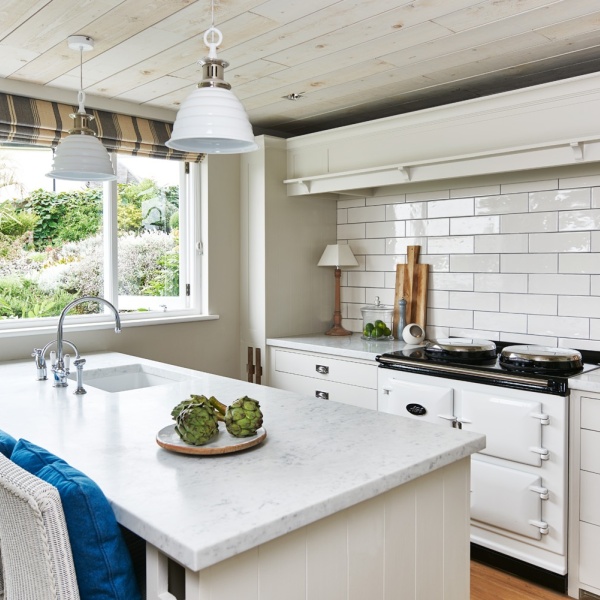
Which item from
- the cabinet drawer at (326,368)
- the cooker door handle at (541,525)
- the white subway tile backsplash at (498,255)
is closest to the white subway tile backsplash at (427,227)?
the white subway tile backsplash at (498,255)

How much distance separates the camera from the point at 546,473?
8.51 ft

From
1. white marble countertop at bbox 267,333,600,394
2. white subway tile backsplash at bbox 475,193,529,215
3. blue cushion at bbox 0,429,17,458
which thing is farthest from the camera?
white marble countertop at bbox 267,333,600,394

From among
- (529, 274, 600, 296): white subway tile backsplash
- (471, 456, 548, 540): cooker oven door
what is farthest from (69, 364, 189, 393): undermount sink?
(529, 274, 600, 296): white subway tile backsplash

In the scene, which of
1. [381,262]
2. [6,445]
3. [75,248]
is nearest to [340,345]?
[381,262]

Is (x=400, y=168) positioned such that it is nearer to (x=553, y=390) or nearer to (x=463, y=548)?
(x=553, y=390)

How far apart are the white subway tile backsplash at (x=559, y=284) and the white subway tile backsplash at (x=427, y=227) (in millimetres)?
626

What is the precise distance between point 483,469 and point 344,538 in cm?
159

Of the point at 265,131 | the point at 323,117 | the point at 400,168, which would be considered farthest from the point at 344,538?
the point at 265,131

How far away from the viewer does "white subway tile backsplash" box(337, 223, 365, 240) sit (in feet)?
13.6

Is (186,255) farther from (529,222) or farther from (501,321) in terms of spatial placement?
(529,222)

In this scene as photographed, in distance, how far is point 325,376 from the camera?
3.60 m

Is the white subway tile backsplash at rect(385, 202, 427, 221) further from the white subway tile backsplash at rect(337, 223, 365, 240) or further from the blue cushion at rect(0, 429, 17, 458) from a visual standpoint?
the blue cushion at rect(0, 429, 17, 458)

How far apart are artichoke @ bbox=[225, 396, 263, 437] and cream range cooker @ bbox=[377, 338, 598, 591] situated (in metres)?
1.49

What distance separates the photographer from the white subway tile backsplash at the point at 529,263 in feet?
10.5
